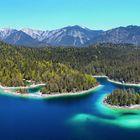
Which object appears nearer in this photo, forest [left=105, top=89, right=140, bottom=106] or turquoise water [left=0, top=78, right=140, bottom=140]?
turquoise water [left=0, top=78, right=140, bottom=140]

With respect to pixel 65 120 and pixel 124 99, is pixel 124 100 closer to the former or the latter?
pixel 124 99

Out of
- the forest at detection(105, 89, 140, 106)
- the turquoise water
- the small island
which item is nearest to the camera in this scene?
the turquoise water

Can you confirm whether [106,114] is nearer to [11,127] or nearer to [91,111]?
[91,111]

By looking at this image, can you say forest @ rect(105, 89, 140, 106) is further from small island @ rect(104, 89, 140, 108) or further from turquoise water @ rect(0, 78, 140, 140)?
turquoise water @ rect(0, 78, 140, 140)

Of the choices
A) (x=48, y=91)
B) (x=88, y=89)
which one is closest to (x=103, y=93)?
(x=88, y=89)

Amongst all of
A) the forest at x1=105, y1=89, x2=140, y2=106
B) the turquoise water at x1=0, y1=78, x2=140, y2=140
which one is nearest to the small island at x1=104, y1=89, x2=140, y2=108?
the forest at x1=105, y1=89, x2=140, y2=106

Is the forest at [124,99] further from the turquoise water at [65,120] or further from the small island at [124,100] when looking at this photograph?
the turquoise water at [65,120]

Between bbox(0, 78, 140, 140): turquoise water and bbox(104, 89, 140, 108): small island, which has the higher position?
bbox(104, 89, 140, 108): small island

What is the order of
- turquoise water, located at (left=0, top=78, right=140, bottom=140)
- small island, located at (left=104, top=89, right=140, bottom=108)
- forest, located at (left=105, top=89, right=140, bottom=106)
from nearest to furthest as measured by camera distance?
turquoise water, located at (left=0, top=78, right=140, bottom=140) → small island, located at (left=104, top=89, right=140, bottom=108) → forest, located at (left=105, top=89, right=140, bottom=106)
